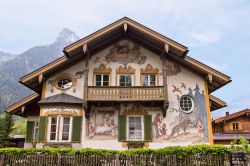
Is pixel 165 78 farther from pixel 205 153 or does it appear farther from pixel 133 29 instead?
pixel 205 153

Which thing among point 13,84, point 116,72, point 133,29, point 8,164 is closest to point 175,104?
point 116,72

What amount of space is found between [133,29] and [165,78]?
433 centimetres

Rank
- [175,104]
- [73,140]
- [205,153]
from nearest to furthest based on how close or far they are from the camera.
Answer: [205,153] < [73,140] < [175,104]

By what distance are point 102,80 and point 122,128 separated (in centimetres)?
381

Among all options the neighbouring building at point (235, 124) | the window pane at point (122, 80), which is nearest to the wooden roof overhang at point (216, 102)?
the window pane at point (122, 80)

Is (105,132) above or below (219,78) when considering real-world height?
below

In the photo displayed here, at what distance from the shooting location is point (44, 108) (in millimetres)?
18516

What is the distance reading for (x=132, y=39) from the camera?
21.1m

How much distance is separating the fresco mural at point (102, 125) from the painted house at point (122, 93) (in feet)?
0.11

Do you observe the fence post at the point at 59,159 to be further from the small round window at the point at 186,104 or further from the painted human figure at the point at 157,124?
the small round window at the point at 186,104

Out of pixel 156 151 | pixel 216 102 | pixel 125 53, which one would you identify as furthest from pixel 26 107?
pixel 216 102

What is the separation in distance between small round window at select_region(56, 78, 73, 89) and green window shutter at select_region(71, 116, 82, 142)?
2.52 metres

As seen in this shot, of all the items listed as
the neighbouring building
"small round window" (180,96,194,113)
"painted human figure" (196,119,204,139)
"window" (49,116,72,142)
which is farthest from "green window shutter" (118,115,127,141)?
the neighbouring building

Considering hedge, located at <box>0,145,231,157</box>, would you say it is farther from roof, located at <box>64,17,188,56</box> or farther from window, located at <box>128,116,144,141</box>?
roof, located at <box>64,17,188,56</box>
